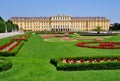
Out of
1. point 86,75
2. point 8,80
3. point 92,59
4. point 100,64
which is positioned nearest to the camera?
point 8,80

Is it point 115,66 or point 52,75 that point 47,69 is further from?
point 115,66

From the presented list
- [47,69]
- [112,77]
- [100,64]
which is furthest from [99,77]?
[47,69]

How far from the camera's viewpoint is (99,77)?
291 inches

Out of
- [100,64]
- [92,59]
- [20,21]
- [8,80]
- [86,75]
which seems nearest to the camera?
[8,80]

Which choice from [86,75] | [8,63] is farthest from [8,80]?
[86,75]

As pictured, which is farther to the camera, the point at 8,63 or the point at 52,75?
the point at 8,63

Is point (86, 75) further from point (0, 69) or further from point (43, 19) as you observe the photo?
point (43, 19)

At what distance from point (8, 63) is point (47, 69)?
1220 mm

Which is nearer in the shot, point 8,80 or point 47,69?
point 8,80

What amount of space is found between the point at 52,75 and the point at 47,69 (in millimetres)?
923

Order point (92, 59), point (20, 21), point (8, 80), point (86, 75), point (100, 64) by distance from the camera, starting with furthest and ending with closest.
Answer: point (20, 21) < point (92, 59) < point (100, 64) < point (86, 75) < point (8, 80)

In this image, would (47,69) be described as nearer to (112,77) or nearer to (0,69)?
(0,69)

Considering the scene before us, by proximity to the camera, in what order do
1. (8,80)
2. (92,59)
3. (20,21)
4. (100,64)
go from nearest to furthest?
(8,80)
(100,64)
(92,59)
(20,21)

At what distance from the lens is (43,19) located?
11306 cm
